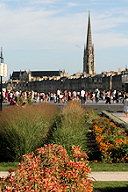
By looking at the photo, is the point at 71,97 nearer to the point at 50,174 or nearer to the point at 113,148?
the point at 113,148

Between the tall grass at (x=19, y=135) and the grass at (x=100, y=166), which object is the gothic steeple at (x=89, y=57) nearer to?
the tall grass at (x=19, y=135)

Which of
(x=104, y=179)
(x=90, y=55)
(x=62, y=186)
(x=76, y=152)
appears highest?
(x=90, y=55)

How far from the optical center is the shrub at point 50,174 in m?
4.29

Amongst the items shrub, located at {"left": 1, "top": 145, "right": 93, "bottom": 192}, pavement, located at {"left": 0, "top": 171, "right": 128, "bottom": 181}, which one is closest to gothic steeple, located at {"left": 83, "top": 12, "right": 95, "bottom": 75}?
pavement, located at {"left": 0, "top": 171, "right": 128, "bottom": 181}

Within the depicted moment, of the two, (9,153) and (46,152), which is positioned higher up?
(46,152)

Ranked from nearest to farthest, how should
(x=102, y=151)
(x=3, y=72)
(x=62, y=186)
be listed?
1. (x=62, y=186)
2. (x=102, y=151)
3. (x=3, y=72)

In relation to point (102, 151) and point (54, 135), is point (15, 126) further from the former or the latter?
point (102, 151)

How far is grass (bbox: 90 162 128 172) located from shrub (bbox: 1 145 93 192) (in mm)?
4036

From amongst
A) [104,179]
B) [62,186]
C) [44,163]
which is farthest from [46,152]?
[104,179]

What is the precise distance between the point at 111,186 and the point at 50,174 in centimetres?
299

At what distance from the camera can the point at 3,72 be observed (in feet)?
63.3

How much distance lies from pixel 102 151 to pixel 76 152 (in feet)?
17.1

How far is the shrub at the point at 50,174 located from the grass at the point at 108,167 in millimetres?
4036

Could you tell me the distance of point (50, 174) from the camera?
15.5 feet
